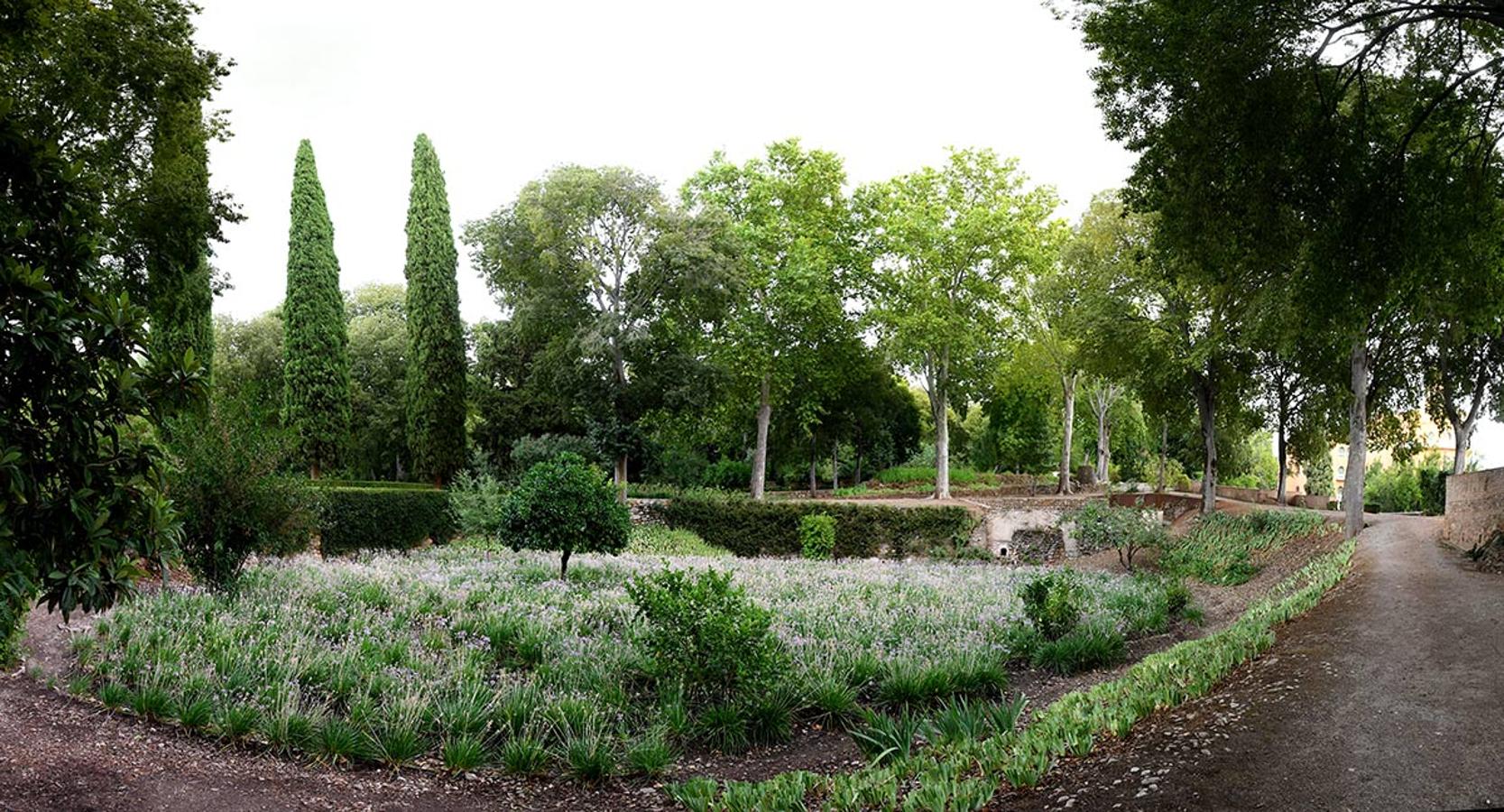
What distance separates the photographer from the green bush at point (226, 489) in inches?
370

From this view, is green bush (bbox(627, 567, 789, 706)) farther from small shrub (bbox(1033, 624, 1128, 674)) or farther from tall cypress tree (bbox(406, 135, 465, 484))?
tall cypress tree (bbox(406, 135, 465, 484))

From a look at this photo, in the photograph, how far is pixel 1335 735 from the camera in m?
4.81

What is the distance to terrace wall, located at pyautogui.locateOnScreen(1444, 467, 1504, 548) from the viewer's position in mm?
11641

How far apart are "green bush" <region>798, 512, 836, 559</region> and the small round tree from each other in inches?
280

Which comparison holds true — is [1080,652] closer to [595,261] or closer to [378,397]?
[595,261]

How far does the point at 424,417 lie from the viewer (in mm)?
25953

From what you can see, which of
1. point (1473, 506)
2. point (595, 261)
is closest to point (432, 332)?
point (595, 261)

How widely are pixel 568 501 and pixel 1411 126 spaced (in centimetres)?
1132

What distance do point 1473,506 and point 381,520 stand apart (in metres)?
19.1

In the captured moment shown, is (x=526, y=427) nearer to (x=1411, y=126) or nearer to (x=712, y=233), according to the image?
(x=712, y=233)

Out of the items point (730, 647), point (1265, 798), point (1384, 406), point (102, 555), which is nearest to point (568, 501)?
point (730, 647)

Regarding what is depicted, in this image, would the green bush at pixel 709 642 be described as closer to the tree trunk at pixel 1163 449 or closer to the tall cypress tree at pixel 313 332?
the tree trunk at pixel 1163 449

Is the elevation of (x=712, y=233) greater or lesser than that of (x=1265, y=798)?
greater

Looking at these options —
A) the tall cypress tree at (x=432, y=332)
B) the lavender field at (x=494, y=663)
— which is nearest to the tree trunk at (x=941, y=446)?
the tall cypress tree at (x=432, y=332)
